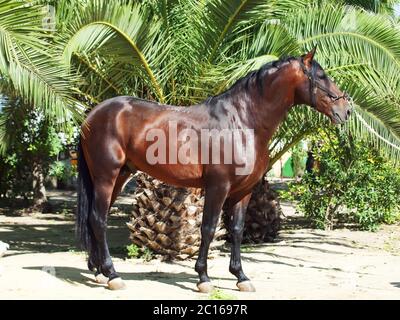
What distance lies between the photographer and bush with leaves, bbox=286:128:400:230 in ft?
38.9

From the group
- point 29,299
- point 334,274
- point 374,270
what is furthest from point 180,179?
point 374,270

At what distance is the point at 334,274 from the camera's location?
7.14 metres

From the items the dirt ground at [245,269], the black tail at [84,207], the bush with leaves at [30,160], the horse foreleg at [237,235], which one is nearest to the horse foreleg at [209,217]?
the dirt ground at [245,269]

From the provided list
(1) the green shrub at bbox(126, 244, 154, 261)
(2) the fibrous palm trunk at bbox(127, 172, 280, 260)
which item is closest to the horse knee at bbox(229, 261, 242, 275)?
(2) the fibrous palm trunk at bbox(127, 172, 280, 260)

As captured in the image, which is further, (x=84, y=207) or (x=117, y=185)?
(x=117, y=185)

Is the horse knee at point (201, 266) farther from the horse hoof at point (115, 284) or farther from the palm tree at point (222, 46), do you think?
the palm tree at point (222, 46)

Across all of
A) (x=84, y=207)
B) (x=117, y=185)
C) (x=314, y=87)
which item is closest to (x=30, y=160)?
(x=117, y=185)

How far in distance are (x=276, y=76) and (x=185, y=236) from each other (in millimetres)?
2976

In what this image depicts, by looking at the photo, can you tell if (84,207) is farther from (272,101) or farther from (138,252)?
(138,252)

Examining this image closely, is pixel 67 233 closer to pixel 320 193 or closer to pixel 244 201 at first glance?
pixel 320 193

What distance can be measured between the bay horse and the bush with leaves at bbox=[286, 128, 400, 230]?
585 centimetres

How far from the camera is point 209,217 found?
19.0 ft

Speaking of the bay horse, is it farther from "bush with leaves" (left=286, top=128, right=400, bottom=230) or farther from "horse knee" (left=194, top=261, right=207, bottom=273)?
"bush with leaves" (left=286, top=128, right=400, bottom=230)

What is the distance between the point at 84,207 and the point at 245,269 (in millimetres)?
2262
